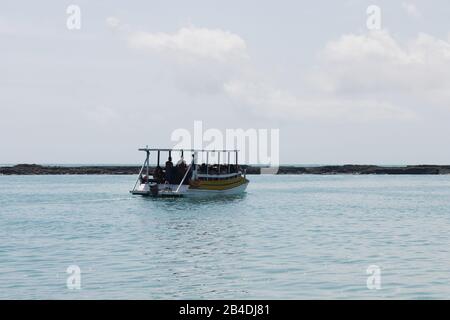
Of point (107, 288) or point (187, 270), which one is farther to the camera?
point (187, 270)

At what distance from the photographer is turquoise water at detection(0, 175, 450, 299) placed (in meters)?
18.6

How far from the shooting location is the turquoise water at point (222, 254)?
18625 millimetres

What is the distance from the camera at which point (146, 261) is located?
23922 mm

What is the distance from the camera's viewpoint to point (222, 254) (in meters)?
25.9

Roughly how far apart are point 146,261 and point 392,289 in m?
9.34

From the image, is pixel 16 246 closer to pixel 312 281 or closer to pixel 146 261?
pixel 146 261
